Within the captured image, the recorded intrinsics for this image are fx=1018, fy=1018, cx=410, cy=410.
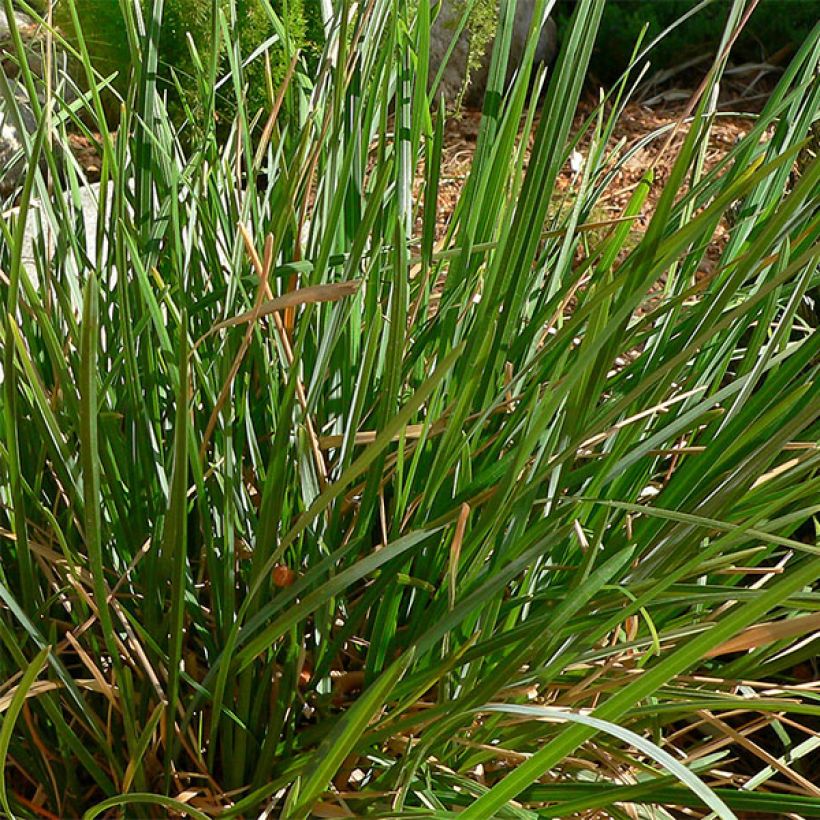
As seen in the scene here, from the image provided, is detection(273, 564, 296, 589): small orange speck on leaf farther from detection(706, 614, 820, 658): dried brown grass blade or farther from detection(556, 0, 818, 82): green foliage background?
detection(556, 0, 818, 82): green foliage background

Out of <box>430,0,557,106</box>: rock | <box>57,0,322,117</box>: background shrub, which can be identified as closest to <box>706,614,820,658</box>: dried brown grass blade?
<box>57,0,322,117</box>: background shrub

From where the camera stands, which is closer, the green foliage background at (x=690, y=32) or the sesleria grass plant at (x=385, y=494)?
the sesleria grass plant at (x=385, y=494)

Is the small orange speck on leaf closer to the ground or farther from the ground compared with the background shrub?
closer to the ground

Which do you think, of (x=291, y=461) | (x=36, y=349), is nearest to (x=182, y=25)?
(x=36, y=349)

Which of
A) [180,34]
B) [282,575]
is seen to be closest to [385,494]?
[282,575]

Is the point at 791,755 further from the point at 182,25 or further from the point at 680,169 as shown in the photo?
the point at 182,25

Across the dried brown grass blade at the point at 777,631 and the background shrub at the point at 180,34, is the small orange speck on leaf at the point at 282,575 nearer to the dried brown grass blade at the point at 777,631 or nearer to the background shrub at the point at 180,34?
the dried brown grass blade at the point at 777,631

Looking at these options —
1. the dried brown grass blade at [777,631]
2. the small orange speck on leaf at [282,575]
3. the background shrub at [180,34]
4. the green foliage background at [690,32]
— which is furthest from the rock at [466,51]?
the dried brown grass blade at [777,631]

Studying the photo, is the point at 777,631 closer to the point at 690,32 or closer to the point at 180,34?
the point at 180,34
